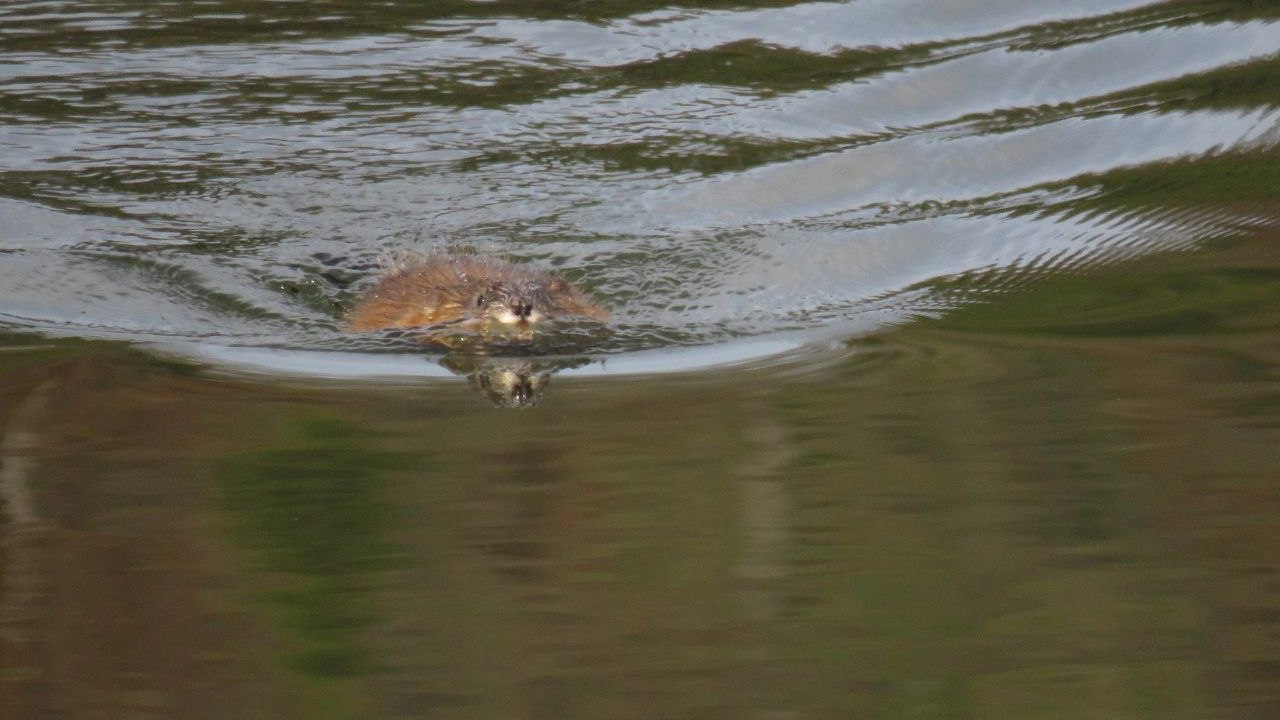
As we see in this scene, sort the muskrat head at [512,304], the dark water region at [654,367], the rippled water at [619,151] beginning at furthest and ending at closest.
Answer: the rippled water at [619,151], the muskrat head at [512,304], the dark water region at [654,367]

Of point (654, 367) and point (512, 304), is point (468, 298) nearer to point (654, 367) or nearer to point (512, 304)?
point (512, 304)

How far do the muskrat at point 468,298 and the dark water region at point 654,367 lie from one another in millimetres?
160

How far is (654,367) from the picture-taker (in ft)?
17.1

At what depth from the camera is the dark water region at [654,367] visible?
3.06m

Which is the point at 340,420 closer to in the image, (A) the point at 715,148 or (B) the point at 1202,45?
(A) the point at 715,148

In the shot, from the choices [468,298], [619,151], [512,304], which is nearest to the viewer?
[512,304]

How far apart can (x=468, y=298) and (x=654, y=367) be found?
849 mm

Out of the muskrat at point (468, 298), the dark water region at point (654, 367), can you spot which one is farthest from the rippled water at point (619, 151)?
the muskrat at point (468, 298)

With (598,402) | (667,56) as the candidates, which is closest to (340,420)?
(598,402)

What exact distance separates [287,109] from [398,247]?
1.39m

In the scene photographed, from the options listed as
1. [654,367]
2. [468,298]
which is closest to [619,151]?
[468,298]

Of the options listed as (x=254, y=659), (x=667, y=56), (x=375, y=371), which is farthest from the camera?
(x=667, y=56)

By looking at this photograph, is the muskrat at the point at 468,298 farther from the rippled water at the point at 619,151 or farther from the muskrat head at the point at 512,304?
the rippled water at the point at 619,151

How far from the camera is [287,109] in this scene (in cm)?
823
